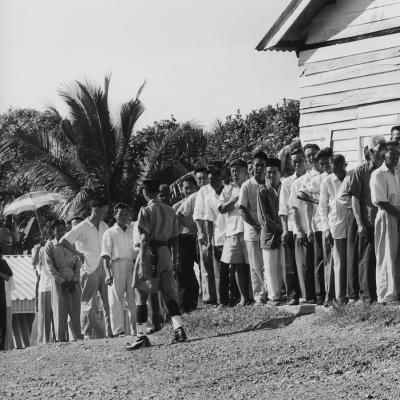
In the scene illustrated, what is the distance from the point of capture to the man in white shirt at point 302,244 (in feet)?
44.3

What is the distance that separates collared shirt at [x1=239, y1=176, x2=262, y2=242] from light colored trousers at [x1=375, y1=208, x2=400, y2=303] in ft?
7.70

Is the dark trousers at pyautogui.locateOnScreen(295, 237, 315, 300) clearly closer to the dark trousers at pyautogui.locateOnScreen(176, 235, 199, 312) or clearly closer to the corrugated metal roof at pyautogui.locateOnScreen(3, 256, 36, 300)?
the dark trousers at pyautogui.locateOnScreen(176, 235, 199, 312)

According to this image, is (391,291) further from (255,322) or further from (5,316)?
(5,316)

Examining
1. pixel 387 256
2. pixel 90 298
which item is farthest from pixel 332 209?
pixel 90 298

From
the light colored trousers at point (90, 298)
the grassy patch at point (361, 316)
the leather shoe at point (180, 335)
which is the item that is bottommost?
the leather shoe at point (180, 335)

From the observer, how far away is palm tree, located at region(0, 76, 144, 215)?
94.4 feet

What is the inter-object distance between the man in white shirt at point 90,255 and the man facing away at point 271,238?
265cm

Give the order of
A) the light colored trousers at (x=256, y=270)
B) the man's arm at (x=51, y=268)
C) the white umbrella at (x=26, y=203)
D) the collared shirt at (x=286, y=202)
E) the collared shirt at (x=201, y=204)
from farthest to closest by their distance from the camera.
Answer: the white umbrella at (x=26, y=203), the man's arm at (x=51, y=268), the collared shirt at (x=201, y=204), the light colored trousers at (x=256, y=270), the collared shirt at (x=286, y=202)

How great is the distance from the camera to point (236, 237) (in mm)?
14445

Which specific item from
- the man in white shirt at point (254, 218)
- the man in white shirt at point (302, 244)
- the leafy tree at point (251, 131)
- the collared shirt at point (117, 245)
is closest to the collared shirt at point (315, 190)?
the man in white shirt at point (302, 244)

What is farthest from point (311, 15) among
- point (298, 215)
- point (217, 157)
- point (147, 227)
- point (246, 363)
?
point (217, 157)

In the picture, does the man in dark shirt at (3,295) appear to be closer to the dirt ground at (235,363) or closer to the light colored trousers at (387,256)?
the dirt ground at (235,363)

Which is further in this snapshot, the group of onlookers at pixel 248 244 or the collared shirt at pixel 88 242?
the collared shirt at pixel 88 242

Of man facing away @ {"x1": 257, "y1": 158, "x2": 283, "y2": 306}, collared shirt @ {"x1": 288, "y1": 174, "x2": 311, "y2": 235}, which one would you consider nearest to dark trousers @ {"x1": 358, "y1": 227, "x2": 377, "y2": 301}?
collared shirt @ {"x1": 288, "y1": 174, "x2": 311, "y2": 235}
